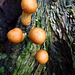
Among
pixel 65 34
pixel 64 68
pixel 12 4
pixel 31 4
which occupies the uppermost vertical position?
pixel 31 4

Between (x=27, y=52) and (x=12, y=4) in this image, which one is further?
(x=12, y=4)

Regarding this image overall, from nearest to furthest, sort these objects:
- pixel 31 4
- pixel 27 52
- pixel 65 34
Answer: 1. pixel 31 4
2. pixel 27 52
3. pixel 65 34

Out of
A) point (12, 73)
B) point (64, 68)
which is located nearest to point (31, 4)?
point (12, 73)

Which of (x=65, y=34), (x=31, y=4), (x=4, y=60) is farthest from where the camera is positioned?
(x=4, y=60)

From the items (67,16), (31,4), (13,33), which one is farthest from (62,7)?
(13,33)

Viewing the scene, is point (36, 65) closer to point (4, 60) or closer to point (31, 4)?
point (4, 60)

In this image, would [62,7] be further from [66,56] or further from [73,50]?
[66,56]

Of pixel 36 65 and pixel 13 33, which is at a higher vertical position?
pixel 13 33

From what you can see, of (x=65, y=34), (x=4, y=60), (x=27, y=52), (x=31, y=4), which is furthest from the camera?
(x=4, y=60)

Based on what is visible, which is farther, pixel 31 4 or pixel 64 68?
pixel 64 68
